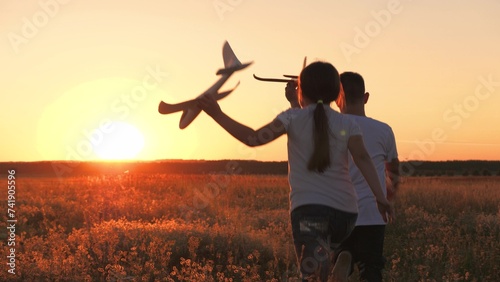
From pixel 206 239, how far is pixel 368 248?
4.60m

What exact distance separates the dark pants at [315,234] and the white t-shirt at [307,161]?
0.14 ft

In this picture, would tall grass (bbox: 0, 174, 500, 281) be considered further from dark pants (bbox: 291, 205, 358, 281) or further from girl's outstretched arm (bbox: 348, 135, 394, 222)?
dark pants (bbox: 291, 205, 358, 281)

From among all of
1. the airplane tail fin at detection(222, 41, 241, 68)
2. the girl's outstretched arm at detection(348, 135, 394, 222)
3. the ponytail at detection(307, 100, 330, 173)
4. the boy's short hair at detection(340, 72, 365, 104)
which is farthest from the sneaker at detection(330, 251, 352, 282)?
the airplane tail fin at detection(222, 41, 241, 68)

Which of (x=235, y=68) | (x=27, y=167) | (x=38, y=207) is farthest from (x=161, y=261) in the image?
(x=27, y=167)

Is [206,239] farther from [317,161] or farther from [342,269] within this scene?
[317,161]

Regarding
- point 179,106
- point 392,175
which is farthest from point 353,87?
point 179,106

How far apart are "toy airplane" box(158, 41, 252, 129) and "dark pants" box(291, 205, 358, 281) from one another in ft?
2.76

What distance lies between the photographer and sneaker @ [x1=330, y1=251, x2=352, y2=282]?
363 cm

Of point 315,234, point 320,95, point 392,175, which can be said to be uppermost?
point 320,95

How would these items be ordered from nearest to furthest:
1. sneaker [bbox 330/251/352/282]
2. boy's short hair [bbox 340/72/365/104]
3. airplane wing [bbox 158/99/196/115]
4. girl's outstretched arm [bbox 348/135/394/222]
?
airplane wing [bbox 158/99/196/115] → girl's outstretched arm [bbox 348/135/394/222] → sneaker [bbox 330/251/352/282] → boy's short hair [bbox 340/72/365/104]

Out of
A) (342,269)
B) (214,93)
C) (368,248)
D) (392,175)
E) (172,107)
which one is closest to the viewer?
(172,107)

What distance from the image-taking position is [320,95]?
3.39 metres

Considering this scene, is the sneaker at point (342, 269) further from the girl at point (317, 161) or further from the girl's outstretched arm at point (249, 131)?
the girl's outstretched arm at point (249, 131)

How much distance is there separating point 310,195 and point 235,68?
89 cm
